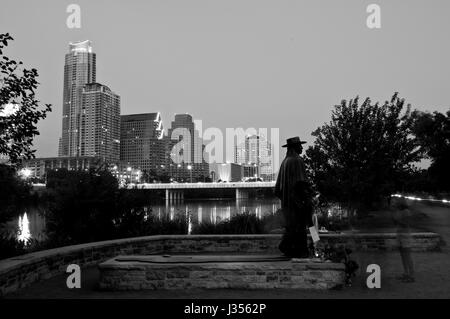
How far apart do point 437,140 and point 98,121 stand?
148279 millimetres

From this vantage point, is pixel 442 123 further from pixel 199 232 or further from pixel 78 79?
pixel 78 79

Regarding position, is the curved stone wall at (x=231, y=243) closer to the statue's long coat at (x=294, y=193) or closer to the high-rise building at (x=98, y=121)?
the statue's long coat at (x=294, y=193)

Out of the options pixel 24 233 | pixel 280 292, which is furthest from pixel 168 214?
pixel 24 233

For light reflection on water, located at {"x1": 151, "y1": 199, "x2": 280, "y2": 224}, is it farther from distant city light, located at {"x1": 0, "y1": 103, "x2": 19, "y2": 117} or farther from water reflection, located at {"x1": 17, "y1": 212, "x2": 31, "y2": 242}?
distant city light, located at {"x1": 0, "y1": 103, "x2": 19, "y2": 117}

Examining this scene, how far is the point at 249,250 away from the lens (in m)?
12.0

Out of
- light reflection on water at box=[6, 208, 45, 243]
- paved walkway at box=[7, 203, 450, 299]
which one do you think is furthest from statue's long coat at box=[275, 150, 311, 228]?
light reflection on water at box=[6, 208, 45, 243]

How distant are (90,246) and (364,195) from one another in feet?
42.6

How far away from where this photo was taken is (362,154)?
19156 mm

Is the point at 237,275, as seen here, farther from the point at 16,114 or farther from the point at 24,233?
the point at 24,233

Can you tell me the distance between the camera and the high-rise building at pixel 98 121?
16212 centimetres

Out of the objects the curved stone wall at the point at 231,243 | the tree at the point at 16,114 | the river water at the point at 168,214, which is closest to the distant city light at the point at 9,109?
the tree at the point at 16,114

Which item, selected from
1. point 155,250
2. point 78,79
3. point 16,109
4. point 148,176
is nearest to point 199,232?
point 155,250

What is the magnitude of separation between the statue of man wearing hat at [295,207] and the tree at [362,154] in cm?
1058
